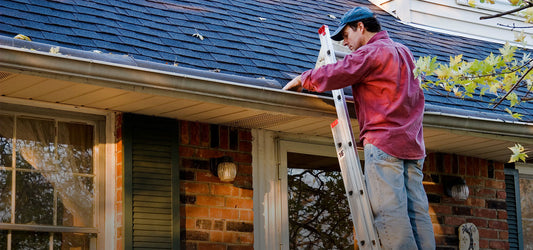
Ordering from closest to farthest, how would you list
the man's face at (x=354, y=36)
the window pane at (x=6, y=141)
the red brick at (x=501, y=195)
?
the man's face at (x=354, y=36)
the window pane at (x=6, y=141)
the red brick at (x=501, y=195)

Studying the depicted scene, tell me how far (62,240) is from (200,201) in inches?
40.4

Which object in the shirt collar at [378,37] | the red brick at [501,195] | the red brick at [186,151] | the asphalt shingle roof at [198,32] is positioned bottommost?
the red brick at [501,195]

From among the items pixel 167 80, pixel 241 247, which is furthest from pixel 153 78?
pixel 241 247

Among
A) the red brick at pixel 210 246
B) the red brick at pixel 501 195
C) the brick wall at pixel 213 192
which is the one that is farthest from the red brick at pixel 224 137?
the red brick at pixel 501 195

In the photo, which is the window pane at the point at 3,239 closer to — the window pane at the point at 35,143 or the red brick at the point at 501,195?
the window pane at the point at 35,143

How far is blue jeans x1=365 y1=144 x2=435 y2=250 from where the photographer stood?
5.19 m

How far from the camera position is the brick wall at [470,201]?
315 inches

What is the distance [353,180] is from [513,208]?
147 inches

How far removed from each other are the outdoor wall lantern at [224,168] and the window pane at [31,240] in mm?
1293

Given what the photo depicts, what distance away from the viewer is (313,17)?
8.64 metres

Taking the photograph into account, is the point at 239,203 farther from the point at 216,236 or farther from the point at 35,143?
the point at 35,143

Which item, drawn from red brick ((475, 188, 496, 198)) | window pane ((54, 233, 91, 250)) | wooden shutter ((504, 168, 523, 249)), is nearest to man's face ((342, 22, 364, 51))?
window pane ((54, 233, 91, 250))

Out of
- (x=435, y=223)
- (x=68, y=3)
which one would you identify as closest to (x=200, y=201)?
(x=68, y=3)

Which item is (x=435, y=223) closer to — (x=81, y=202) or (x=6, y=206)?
(x=81, y=202)
